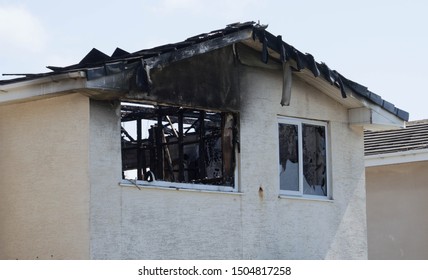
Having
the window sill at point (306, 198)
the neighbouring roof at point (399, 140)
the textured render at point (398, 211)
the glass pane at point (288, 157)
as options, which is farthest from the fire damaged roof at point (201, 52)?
the textured render at point (398, 211)

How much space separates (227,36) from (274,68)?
5.14 ft

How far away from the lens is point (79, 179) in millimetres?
16281

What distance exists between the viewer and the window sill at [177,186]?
55.2ft

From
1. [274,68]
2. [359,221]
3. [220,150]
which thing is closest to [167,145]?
[220,150]

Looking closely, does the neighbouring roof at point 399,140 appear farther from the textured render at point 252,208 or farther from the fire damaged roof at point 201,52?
the fire damaged roof at point 201,52

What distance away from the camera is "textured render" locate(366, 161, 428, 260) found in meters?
24.9

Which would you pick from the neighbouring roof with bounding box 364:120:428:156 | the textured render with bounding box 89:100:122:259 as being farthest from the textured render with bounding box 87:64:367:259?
the neighbouring roof with bounding box 364:120:428:156

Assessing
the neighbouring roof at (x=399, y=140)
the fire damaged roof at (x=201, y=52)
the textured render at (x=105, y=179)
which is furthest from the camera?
the neighbouring roof at (x=399, y=140)

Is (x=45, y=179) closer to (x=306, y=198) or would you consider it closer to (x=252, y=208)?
(x=252, y=208)

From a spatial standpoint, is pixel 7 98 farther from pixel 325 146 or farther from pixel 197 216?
pixel 325 146

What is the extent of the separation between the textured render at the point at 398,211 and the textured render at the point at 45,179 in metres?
10.5

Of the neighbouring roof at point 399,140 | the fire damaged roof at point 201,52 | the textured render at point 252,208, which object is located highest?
the fire damaged roof at point 201,52
